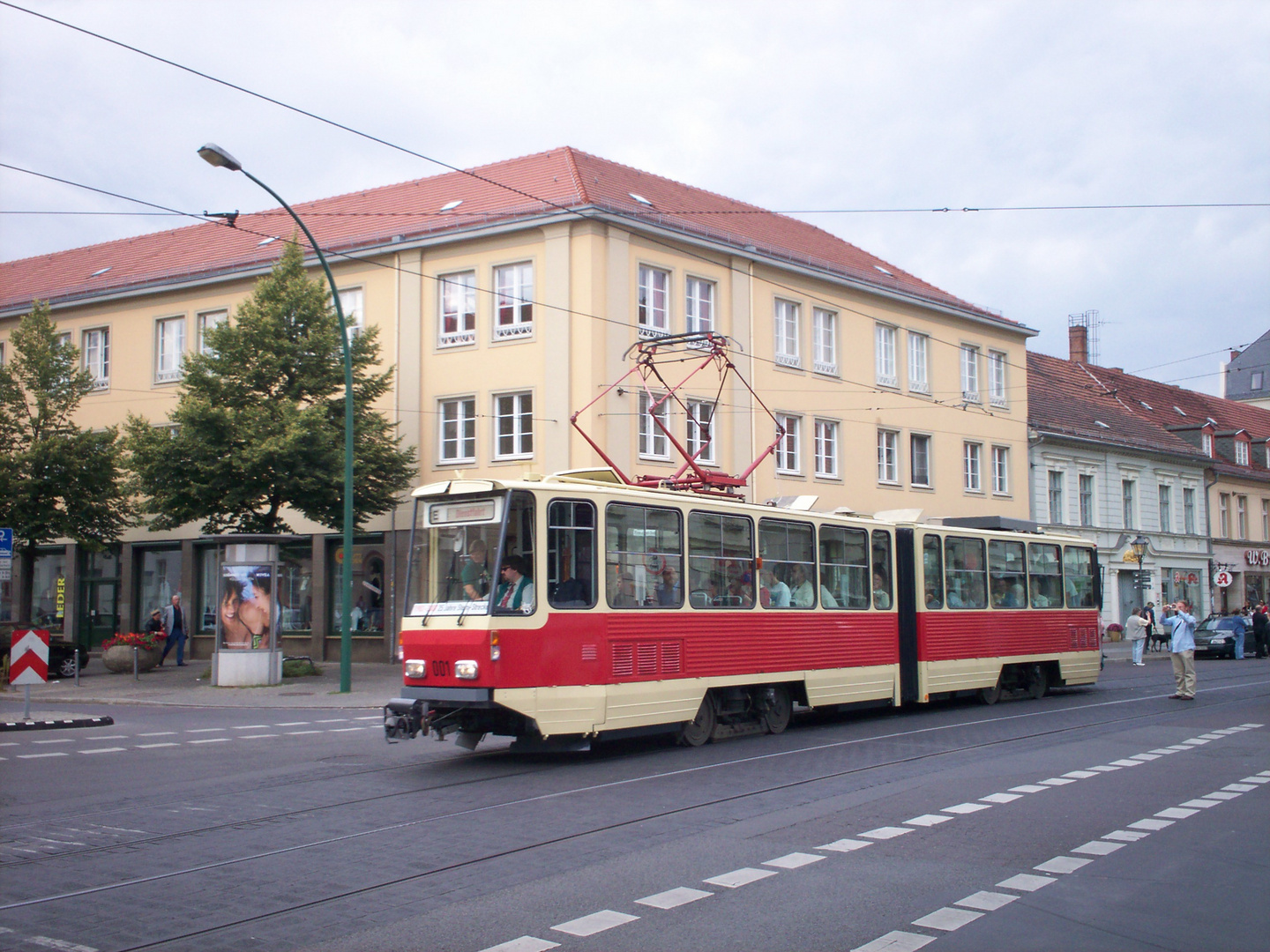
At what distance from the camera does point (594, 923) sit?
627 cm

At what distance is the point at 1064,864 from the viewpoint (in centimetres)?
763

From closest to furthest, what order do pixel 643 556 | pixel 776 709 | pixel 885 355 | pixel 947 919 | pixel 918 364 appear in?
pixel 947 919 → pixel 643 556 → pixel 776 709 → pixel 885 355 → pixel 918 364

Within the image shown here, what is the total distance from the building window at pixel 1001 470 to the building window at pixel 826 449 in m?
9.08

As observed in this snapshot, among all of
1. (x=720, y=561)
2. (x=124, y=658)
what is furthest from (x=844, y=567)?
(x=124, y=658)

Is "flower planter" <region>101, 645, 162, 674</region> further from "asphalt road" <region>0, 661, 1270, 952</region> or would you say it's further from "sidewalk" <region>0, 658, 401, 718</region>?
"asphalt road" <region>0, 661, 1270, 952</region>

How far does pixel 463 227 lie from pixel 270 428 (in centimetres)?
794

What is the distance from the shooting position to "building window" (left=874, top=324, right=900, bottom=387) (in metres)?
37.6

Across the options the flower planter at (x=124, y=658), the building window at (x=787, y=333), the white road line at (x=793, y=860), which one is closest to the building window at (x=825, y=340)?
the building window at (x=787, y=333)

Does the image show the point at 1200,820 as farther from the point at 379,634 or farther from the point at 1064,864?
the point at 379,634

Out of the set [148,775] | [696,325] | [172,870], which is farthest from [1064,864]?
[696,325]

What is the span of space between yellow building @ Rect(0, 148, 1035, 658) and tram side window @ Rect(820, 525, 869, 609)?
427 inches

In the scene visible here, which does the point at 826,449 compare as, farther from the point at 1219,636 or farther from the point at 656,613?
the point at 656,613

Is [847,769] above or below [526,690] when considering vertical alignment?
below

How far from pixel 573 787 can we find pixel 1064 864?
4479 mm
